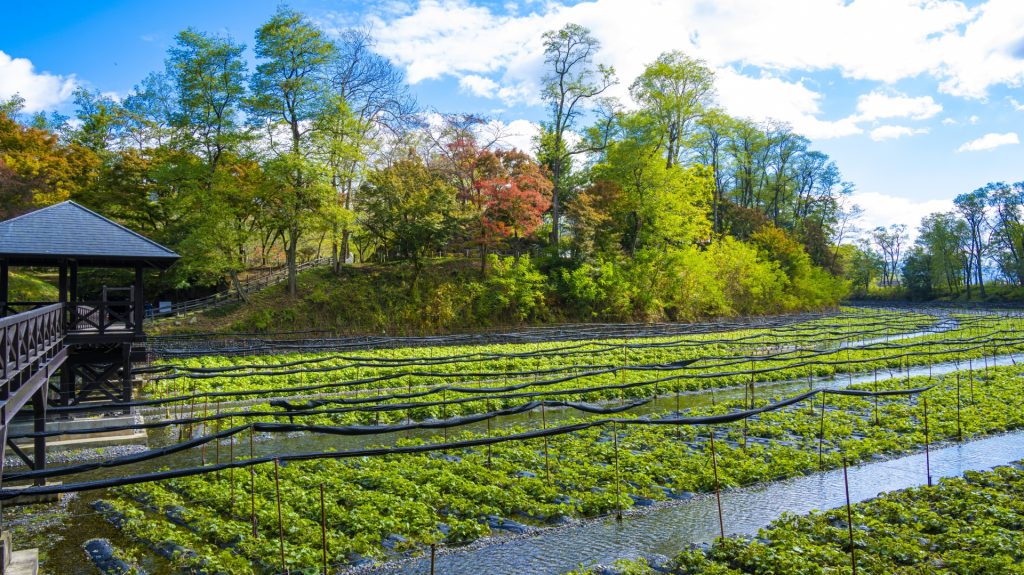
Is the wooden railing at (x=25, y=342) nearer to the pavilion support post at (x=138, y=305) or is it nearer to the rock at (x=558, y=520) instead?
the pavilion support post at (x=138, y=305)

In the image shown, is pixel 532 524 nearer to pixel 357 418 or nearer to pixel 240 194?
pixel 357 418

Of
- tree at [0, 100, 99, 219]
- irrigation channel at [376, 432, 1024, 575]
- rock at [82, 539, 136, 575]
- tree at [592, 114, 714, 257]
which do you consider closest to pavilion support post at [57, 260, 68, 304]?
rock at [82, 539, 136, 575]

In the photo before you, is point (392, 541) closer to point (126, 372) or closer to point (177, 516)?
point (177, 516)

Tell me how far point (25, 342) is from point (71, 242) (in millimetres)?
5622

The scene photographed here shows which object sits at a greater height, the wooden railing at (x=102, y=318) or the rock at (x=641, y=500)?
the wooden railing at (x=102, y=318)

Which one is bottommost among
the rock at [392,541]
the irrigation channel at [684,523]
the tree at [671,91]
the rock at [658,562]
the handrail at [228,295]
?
the irrigation channel at [684,523]

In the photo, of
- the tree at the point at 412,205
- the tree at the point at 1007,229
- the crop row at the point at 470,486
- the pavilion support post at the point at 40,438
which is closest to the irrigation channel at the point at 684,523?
the crop row at the point at 470,486

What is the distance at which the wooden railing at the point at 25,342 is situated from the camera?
7863 mm

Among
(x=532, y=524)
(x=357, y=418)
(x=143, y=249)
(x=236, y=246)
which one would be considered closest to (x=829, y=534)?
(x=532, y=524)

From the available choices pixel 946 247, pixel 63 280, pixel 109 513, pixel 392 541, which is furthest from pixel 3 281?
pixel 946 247

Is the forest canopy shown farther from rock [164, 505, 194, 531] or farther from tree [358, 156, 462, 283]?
rock [164, 505, 194, 531]

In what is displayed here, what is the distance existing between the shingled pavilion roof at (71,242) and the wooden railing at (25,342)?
147cm

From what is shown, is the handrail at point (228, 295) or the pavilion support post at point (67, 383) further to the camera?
the handrail at point (228, 295)

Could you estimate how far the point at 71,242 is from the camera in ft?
47.0
